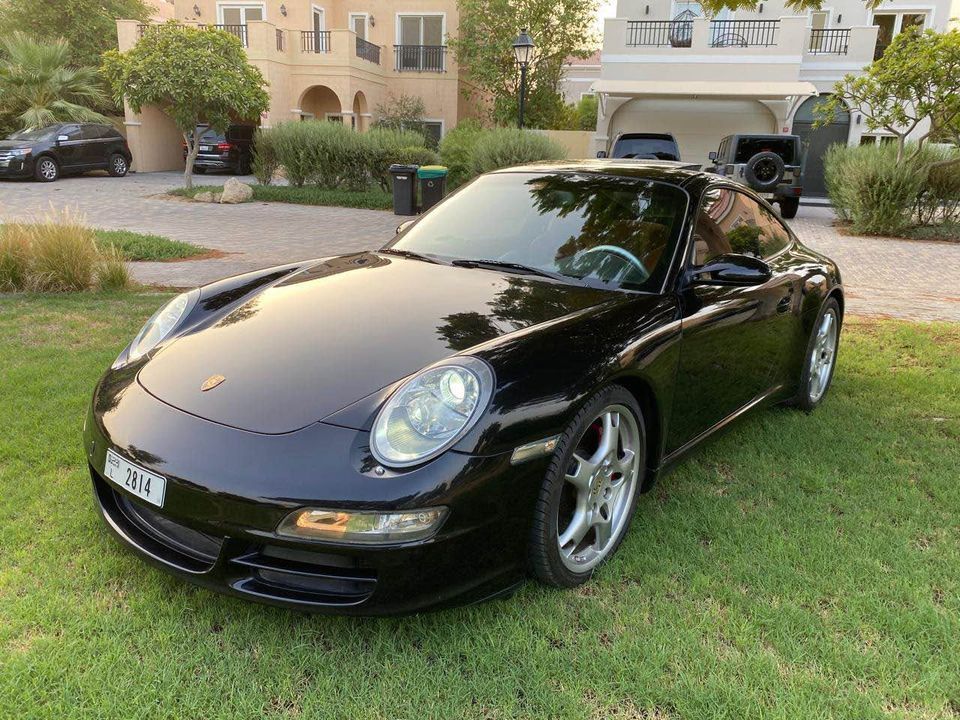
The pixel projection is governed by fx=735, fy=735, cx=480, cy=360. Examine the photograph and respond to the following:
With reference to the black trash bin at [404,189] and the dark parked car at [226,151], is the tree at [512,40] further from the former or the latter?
the black trash bin at [404,189]

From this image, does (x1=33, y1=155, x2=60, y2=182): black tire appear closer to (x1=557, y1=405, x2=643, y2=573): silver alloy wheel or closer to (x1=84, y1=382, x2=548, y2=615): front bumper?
(x1=84, y1=382, x2=548, y2=615): front bumper

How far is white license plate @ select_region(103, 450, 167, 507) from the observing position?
2.17 m

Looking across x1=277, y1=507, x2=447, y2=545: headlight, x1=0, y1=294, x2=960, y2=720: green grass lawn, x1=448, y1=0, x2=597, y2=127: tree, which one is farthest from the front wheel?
x1=448, y1=0, x2=597, y2=127: tree

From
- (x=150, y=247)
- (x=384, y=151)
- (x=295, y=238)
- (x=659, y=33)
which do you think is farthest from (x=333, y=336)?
(x=659, y=33)

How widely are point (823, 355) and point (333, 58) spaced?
24156 mm

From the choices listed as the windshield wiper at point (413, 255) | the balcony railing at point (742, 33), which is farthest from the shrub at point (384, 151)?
the windshield wiper at point (413, 255)

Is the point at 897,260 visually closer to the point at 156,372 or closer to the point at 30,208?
the point at 156,372

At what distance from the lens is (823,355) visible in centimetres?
452

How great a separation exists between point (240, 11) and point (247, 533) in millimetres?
29130

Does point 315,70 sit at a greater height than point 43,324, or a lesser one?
greater

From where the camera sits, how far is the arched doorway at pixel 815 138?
23.4 m

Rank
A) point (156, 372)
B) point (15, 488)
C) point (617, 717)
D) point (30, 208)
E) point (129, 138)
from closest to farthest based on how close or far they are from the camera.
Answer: point (617, 717) → point (156, 372) → point (15, 488) → point (30, 208) → point (129, 138)

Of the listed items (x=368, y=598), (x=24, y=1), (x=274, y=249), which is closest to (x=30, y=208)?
(x=274, y=249)

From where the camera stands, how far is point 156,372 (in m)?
2.58
